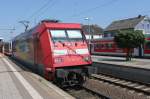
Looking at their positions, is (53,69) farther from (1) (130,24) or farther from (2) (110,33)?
(2) (110,33)

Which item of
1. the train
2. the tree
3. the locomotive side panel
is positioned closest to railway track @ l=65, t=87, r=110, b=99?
the locomotive side panel

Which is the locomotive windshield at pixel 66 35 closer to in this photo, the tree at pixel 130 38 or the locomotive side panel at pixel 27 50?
the locomotive side panel at pixel 27 50

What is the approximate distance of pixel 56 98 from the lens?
1075cm

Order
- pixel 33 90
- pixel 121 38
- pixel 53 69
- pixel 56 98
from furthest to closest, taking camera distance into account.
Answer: pixel 121 38 < pixel 53 69 < pixel 33 90 < pixel 56 98

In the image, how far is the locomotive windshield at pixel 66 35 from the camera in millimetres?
15109

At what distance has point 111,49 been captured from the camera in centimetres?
5103

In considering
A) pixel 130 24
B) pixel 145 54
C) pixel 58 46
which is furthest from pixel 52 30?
pixel 130 24

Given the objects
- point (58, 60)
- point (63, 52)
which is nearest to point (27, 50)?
point (63, 52)

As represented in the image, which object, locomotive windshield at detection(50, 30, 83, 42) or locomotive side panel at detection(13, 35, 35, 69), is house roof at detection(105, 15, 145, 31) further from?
locomotive windshield at detection(50, 30, 83, 42)

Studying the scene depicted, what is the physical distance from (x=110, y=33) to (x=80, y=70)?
282ft

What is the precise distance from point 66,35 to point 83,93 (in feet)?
8.98

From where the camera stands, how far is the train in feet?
139

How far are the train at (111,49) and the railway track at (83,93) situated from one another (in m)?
26.3

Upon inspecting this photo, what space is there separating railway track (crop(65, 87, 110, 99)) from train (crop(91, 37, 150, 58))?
26278 millimetres
